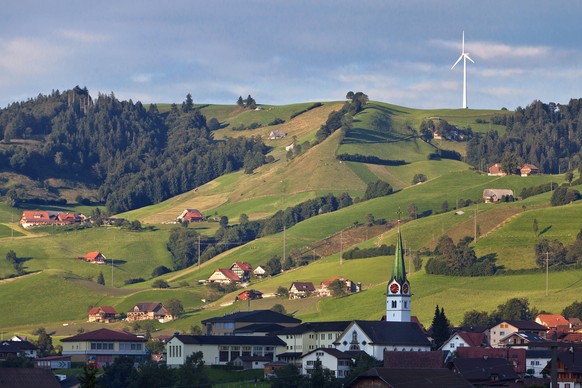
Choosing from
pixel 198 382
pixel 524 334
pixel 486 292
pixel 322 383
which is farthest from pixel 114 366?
pixel 486 292

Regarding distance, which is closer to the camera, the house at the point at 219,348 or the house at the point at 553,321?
the house at the point at 219,348

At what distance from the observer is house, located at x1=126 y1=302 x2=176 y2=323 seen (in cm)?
17800

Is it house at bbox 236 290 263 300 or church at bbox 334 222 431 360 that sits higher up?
house at bbox 236 290 263 300

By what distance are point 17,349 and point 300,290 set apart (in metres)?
50.0

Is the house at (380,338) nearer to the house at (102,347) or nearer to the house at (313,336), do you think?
the house at (313,336)

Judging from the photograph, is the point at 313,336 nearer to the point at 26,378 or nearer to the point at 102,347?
the point at 102,347

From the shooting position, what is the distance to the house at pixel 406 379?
9225cm

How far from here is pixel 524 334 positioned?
446 ft

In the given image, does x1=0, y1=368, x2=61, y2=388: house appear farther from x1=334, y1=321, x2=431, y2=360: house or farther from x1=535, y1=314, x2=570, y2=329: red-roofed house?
x1=535, y1=314, x2=570, y2=329: red-roofed house

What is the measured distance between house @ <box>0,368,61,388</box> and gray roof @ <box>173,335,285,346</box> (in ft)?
141

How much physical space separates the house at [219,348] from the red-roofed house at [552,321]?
28579 millimetres

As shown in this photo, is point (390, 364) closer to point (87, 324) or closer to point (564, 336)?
point (564, 336)

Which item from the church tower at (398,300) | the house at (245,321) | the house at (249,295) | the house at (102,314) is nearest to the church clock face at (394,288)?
the church tower at (398,300)

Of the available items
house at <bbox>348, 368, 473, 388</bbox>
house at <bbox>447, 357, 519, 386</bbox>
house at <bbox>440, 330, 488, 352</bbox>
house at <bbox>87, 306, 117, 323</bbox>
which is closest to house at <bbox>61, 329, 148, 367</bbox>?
house at <bbox>440, 330, 488, 352</bbox>
